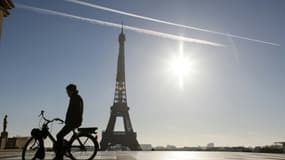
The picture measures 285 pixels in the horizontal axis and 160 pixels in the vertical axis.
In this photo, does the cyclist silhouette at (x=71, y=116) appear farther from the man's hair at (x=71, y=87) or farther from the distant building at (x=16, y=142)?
the distant building at (x=16, y=142)

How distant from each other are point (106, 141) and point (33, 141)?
52114 mm

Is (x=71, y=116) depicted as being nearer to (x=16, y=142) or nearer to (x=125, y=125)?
(x=16, y=142)

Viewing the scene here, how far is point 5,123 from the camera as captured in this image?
115 ft

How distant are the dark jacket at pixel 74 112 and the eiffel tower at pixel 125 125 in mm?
50233

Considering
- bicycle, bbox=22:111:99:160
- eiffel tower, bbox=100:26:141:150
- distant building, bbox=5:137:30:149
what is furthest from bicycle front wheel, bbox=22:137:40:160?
eiffel tower, bbox=100:26:141:150

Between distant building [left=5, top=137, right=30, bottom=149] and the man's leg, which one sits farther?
distant building [left=5, top=137, right=30, bottom=149]

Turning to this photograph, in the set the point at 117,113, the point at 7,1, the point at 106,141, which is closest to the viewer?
the point at 7,1

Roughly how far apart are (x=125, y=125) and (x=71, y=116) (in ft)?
178

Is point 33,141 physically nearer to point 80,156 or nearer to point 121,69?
point 80,156

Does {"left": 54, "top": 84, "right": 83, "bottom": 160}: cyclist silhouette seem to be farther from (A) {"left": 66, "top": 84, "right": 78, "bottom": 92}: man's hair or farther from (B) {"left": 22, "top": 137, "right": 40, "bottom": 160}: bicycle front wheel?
(B) {"left": 22, "top": 137, "right": 40, "bottom": 160}: bicycle front wheel

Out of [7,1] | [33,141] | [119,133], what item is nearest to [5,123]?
[7,1]

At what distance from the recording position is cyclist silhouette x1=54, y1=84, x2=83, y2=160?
645cm

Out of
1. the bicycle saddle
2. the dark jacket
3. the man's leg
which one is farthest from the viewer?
the bicycle saddle

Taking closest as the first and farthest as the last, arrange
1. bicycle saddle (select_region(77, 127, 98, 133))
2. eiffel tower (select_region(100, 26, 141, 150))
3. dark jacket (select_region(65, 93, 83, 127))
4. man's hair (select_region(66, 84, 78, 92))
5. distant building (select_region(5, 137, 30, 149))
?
dark jacket (select_region(65, 93, 83, 127))
bicycle saddle (select_region(77, 127, 98, 133))
man's hair (select_region(66, 84, 78, 92))
distant building (select_region(5, 137, 30, 149))
eiffel tower (select_region(100, 26, 141, 150))
